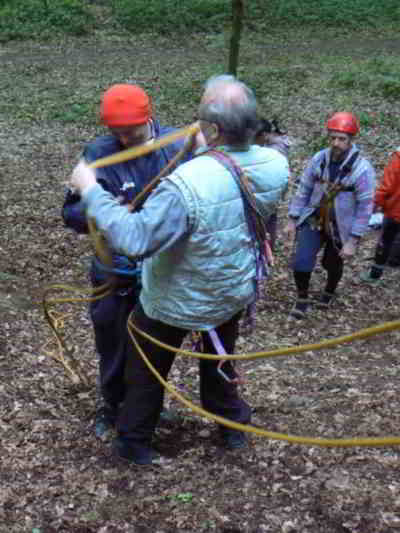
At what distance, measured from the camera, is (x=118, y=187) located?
322cm

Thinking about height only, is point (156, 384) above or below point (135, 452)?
above

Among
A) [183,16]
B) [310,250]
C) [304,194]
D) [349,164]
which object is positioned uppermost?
[349,164]

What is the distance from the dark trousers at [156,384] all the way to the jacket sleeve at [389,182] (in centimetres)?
360

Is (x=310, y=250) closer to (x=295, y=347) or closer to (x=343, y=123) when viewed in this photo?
(x=343, y=123)

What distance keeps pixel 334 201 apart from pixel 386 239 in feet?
4.54

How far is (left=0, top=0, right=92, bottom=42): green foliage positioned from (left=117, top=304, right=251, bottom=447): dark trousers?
17190 mm

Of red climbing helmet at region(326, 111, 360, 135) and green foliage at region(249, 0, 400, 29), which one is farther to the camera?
green foliage at region(249, 0, 400, 29)

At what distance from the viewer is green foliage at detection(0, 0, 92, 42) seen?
61.4ft

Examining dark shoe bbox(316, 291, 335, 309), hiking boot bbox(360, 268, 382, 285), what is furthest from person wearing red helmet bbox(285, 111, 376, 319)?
hiking boot bbox(360, 268, 382, 285)

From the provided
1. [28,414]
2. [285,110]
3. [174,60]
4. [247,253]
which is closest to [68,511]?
[28,414]

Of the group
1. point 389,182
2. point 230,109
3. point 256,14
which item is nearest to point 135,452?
point 230,109

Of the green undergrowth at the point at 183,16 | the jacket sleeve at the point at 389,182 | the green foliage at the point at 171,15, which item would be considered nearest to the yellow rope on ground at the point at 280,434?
the jacket sleeve at the point at 389,182

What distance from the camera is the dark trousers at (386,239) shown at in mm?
6638

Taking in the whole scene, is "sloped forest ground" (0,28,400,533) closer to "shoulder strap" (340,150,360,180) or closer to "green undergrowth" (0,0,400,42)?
"shoulder strap" (340,150,360,180)
